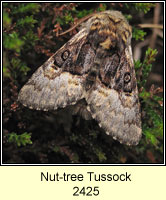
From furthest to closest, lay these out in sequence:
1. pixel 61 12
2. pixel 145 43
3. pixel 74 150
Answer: pixel 145 43
pixel 74 150
pixel 61 12

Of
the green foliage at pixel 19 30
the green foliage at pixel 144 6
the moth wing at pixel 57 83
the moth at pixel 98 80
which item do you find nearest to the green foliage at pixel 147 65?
the moth at pixel 98 80

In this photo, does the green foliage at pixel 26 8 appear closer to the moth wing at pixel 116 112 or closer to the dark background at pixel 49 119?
the dark background at pixel 49 119

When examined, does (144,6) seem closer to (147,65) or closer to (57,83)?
(147,65)

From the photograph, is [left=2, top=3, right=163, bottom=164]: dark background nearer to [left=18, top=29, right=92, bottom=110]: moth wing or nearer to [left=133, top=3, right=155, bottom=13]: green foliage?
[left=133, top=3, right=155, bottom=13]: green foliage

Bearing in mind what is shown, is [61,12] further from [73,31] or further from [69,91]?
[69,91]

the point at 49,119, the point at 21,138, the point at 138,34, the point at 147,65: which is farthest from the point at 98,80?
the point at 49,119

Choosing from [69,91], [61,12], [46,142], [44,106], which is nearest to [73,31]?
[61,12]

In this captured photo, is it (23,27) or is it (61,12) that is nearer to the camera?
(23,27)
